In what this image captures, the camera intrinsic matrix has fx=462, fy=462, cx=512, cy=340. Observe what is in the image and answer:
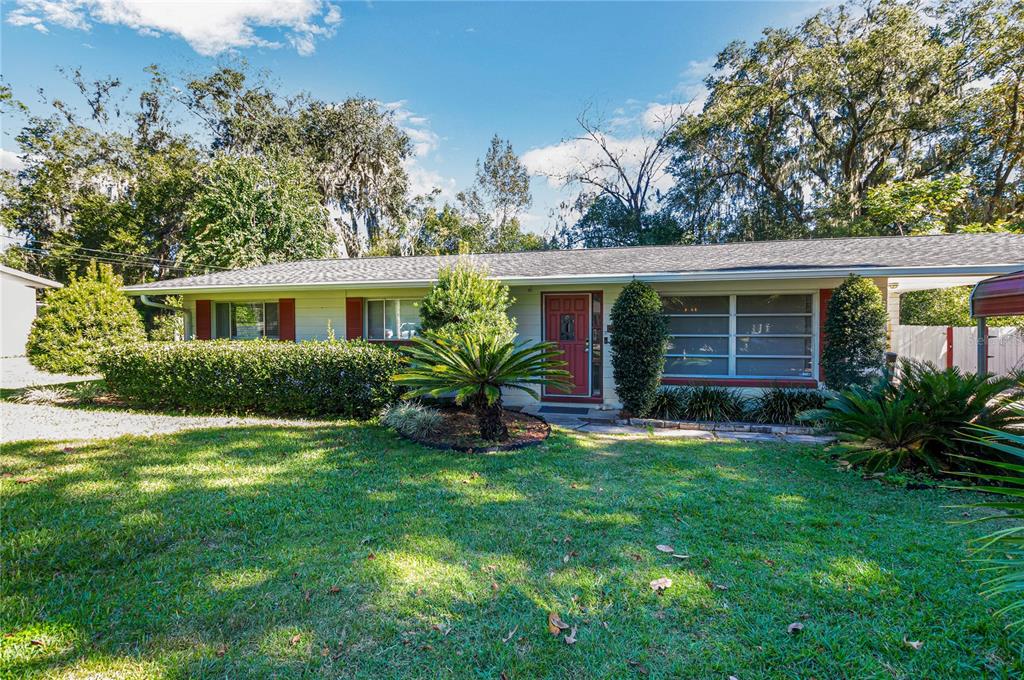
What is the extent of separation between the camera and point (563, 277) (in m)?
8.65

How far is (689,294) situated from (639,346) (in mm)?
1912

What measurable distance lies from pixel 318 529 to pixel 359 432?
3263mm

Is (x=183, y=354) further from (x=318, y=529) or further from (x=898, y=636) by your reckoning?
(x=898, y=636)

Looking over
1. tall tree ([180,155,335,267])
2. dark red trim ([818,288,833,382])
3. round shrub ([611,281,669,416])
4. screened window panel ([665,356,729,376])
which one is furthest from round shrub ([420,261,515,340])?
tall tree ([180,155,335,267])

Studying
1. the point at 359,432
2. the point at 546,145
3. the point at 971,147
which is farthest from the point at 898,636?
the point at 546,145

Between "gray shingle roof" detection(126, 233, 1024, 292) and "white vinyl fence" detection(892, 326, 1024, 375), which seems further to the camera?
"white vinyl fence" detection(892, 326, 1024, 375)

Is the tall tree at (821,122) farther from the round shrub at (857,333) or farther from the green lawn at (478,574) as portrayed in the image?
the green lawn at (478,574)

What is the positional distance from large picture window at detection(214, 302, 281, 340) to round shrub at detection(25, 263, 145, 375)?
5.76 feet

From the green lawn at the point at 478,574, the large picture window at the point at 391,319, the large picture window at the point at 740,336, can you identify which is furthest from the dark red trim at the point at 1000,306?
the large picture window at the point at 391,319

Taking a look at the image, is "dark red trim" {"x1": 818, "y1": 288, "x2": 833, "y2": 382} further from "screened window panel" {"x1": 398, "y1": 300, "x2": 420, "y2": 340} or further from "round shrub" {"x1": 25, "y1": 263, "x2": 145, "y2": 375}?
"round shrub" {"x1": 25, "y1": 263, "x2": 145, "y2": 375}

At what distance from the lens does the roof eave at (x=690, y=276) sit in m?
7.01

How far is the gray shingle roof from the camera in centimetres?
777

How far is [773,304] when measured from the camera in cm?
873

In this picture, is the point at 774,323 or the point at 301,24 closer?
the point at 774,323
